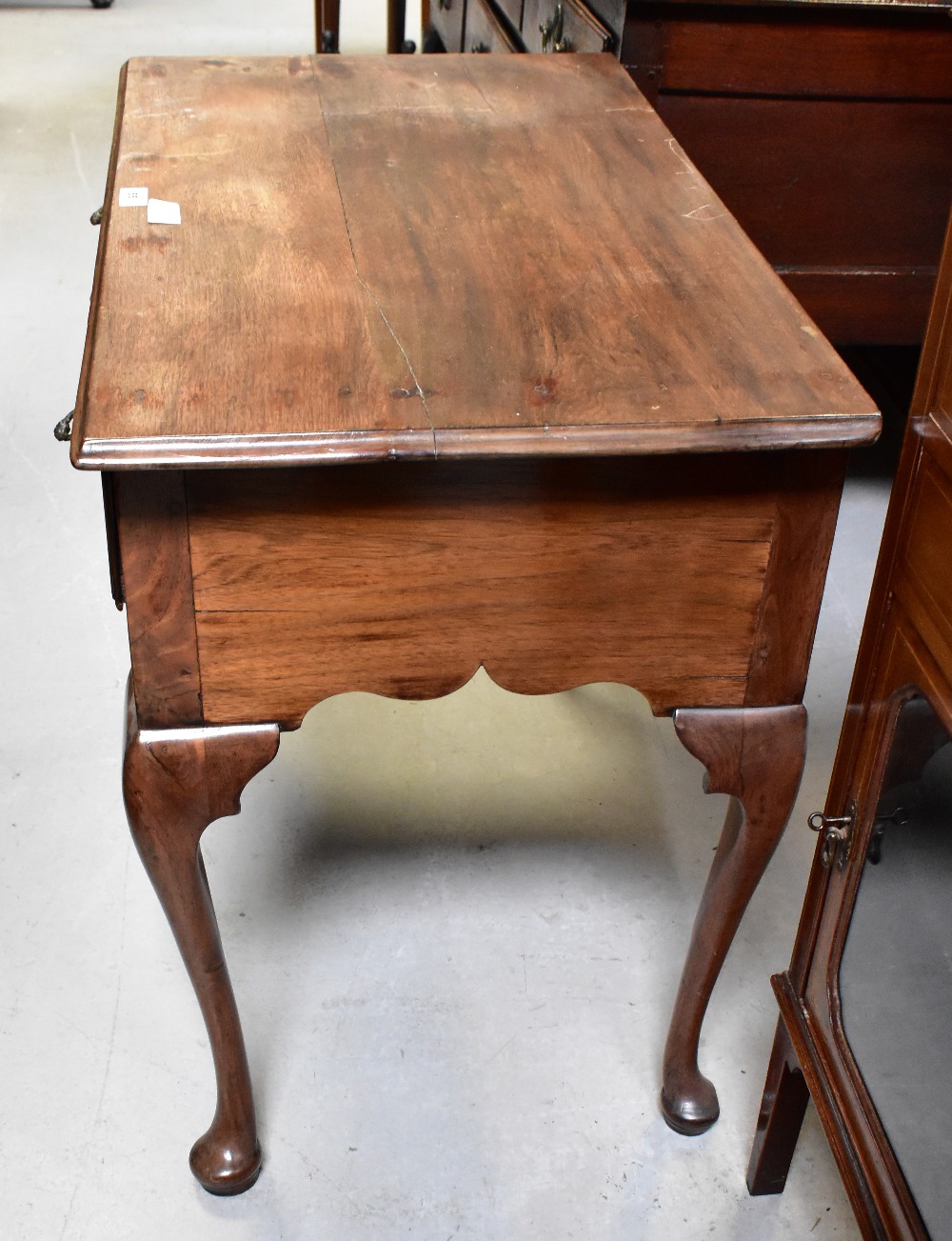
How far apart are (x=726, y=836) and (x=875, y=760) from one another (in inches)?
9.2

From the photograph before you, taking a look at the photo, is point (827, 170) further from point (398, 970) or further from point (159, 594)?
point (159, 594)

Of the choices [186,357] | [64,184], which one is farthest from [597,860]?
[64,184]

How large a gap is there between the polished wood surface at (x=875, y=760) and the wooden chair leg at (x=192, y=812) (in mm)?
446

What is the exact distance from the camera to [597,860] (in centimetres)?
163

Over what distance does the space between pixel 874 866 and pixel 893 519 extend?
0.26m

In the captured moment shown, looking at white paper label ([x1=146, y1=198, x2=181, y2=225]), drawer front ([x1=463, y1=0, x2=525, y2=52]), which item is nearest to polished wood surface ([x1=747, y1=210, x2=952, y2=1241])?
white paper label ([x1=146, y1=198, x2=181, y2=225])

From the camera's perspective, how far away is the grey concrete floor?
4.15ft

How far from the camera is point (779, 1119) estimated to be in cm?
121

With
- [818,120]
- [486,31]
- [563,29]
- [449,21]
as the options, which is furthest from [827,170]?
[449,21]

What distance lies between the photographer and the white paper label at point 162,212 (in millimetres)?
1155

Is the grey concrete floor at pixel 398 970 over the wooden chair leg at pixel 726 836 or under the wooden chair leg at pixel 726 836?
under

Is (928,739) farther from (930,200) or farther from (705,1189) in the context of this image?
(930,200)

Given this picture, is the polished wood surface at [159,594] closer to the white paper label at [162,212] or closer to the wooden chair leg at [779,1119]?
the white paper label at [162,212]

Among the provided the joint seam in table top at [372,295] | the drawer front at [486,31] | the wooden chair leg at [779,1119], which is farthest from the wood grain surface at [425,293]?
the drawer front at [486,31]
